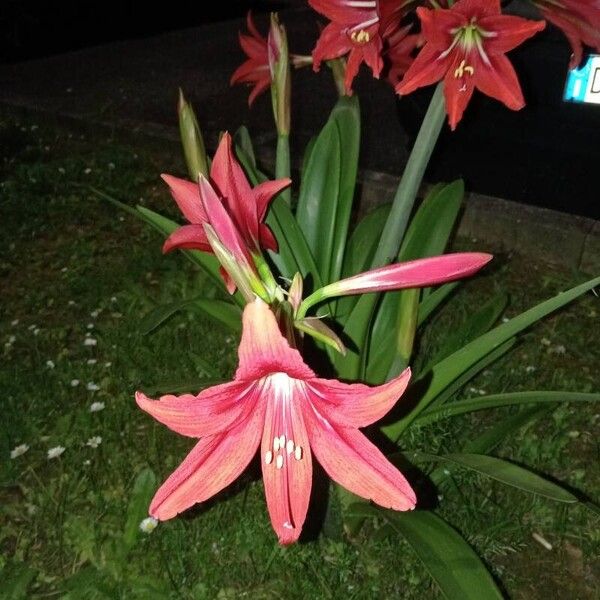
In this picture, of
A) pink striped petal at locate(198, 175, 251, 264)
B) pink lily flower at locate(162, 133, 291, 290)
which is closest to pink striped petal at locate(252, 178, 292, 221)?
pink lily flower at locate(162, 133, 291, 290)

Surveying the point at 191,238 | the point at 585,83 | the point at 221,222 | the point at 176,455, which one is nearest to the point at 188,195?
the point at 191,238

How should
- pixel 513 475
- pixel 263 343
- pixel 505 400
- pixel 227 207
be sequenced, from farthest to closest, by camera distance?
pixel 505 400
pixel 513 475
pixel 227 207
pixel 263 343

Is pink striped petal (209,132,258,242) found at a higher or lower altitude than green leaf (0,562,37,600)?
higher

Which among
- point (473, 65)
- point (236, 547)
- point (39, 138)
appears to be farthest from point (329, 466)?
point (39, 138)

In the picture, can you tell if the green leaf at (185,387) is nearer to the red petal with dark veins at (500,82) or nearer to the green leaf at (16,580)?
the green leaf at (16,580)

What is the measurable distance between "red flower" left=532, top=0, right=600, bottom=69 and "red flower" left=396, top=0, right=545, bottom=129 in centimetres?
9

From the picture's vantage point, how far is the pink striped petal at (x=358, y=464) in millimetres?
926

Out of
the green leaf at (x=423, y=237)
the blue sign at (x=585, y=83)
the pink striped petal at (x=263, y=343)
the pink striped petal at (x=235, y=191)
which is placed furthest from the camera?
the blue sign at (x=585, y=83)

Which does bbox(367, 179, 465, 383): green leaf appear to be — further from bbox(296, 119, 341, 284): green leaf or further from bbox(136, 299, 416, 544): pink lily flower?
bbox(136, 299, 416, 544): pink lily flower

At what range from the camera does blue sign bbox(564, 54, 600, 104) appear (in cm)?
242

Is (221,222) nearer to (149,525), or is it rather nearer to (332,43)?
(332,43)

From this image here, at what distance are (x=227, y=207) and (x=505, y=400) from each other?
0.65 metres

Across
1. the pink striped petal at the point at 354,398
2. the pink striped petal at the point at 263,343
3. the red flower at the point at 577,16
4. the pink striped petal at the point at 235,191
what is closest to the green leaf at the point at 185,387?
the pink striped petal at the point at 235,191

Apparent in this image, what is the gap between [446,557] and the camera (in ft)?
4.08
